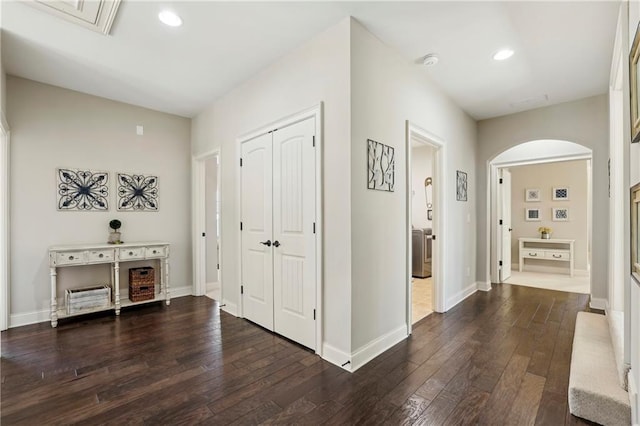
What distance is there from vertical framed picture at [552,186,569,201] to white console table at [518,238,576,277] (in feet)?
2.80

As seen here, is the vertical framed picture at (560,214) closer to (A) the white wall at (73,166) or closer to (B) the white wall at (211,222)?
(B) the white wall at (211,222)

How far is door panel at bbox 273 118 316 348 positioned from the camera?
8.63 ft

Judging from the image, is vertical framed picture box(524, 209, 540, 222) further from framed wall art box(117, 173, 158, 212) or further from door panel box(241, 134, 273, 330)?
framed wall art box(117, 173, 158, 212)

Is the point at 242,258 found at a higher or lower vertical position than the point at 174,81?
lower

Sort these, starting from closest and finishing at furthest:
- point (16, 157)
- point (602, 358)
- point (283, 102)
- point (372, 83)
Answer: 1. point (602, 358)
2. point (372, 83)
3. point (283, 102)
4. point (16, 157)

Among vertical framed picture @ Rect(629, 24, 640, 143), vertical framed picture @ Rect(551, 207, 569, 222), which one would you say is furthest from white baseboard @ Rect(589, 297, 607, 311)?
vertical framed picture @ Rect(629, 24, 640, 143)

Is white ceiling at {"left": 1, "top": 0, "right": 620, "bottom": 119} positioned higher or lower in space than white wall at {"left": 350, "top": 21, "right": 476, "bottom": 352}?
Answer: higher

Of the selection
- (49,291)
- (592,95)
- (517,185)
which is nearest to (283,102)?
(49,291)

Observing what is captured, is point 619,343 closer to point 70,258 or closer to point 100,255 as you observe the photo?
point 100,255

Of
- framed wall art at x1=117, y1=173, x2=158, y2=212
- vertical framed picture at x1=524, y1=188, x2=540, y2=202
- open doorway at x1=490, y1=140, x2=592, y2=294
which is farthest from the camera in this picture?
vertical framed picture at x1=524, y1=188, x2=540, y2=202

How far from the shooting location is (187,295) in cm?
455

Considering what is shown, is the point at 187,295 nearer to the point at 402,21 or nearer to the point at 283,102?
the point at 283,102

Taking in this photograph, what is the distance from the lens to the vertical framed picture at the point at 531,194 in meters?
6.32

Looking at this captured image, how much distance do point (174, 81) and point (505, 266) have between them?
599cm
